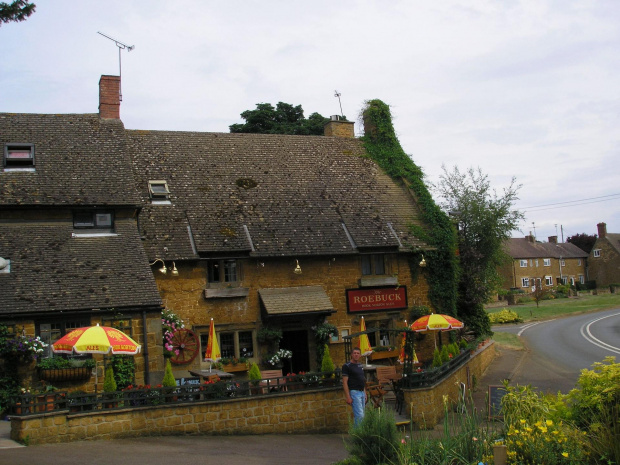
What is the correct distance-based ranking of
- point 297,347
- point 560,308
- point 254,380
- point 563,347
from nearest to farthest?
1. point 254,380
2. point 297,347
3. point 563,347
4. point 560,308

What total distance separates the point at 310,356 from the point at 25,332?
30.8 ft

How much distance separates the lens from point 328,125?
29250 millimetres

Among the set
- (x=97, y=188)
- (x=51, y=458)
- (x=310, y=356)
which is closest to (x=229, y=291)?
(x=310, y=356)

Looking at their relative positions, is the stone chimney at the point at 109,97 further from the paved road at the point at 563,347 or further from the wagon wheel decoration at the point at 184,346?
the paved road at the point at 563,347

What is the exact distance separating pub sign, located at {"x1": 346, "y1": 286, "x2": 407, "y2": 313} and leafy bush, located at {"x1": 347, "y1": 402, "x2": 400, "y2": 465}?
12755mm

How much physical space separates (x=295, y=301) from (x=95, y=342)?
850 centimetres

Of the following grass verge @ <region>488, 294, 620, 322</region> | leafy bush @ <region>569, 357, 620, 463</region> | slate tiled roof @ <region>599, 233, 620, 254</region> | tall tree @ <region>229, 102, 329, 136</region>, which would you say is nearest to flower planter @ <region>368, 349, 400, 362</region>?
leafy bush @ <region>569, 357, 620, 463</region>

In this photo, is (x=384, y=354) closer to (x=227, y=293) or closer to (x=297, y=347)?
(x=297, y=347)

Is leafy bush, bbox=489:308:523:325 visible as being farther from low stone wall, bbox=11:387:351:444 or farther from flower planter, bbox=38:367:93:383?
flower planter, bbox=38:367:93:383

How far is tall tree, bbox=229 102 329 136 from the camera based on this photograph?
40.9 metres

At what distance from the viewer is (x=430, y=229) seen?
23938mm

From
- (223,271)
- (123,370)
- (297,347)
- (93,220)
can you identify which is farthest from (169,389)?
(297,347)

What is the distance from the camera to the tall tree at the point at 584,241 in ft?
287

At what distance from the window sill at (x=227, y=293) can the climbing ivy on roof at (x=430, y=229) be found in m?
6.82
